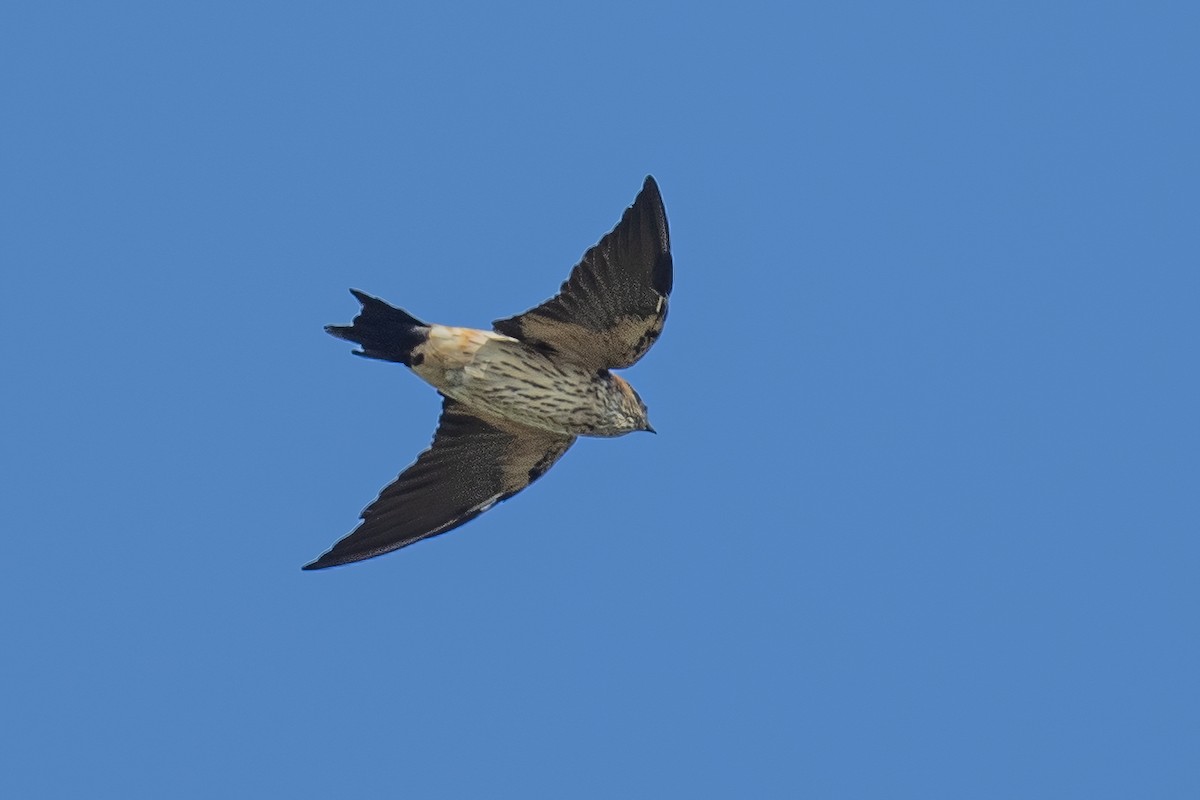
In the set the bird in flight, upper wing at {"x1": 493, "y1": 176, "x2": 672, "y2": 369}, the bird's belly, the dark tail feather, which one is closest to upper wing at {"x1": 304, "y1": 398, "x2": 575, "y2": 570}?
the bird in flight

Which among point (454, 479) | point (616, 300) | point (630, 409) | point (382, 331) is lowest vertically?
point (454, 479)

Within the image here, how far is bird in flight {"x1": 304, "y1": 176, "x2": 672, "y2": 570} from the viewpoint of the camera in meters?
13.1

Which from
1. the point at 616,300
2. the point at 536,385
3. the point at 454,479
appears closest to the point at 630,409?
the point at 536,385

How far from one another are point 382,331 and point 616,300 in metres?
1.71

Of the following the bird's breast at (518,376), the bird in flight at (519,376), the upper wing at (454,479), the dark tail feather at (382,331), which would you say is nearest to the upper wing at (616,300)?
the bird in flight at (519,376)

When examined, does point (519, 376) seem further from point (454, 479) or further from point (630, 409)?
point (454, 479)

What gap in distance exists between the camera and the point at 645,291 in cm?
1311

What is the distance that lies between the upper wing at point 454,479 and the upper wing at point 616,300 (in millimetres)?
1157

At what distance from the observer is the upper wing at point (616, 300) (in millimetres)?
12898

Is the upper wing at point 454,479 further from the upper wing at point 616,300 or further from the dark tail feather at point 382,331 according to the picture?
the upper wing at point 616,300

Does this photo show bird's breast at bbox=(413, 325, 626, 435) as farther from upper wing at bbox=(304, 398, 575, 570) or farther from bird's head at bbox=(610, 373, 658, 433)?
upper wing at bbox=(304, 398, 575, 570)

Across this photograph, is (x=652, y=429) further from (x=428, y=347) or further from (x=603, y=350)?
(x=428, y=347)

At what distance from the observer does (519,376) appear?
13.8 m

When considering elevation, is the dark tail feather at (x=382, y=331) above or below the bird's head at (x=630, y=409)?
above
